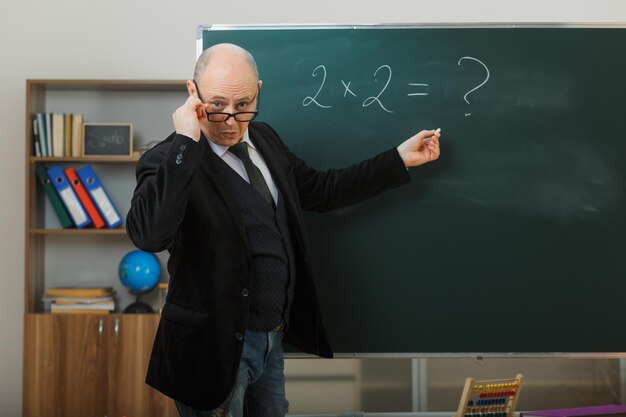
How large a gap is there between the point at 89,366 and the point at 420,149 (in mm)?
2197

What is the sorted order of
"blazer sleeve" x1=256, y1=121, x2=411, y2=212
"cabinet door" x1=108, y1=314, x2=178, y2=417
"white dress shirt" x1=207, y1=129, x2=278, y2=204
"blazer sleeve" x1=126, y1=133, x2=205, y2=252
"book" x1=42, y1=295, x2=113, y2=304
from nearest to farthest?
"blazer sleeve" x1=126, y1=133, x2=205, y2=252 → "white dress shirt" x1=207, y1=129, x2=278, y2=204 → "blazer sleeve" x1=256, y1=121, x2=411, y2=212 → "cabinet door" x1=108, y1=314, x2=178, y2=417 → "book" x1=42, y1=295, x2=113, y2=304

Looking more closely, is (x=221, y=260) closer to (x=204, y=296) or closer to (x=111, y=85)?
(x=204, y=296)

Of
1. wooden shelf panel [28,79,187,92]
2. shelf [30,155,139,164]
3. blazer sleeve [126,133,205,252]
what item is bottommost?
blazer sleeve [126,133,205,252]

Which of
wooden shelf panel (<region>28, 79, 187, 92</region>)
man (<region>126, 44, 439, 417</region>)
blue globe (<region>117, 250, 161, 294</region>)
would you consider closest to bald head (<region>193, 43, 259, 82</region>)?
man (<region>126, 44, 439, 417</region>)

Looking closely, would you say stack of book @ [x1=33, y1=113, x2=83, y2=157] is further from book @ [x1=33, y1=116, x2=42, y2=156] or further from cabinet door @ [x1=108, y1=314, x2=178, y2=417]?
cabinet door @ [x1=108, y1=314, x2=178, y2=417]

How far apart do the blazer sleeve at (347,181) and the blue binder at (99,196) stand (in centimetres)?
188

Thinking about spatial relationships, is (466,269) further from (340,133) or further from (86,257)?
(86,257)

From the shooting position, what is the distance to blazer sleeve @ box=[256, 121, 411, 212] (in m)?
2.41

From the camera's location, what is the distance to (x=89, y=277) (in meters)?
4.24

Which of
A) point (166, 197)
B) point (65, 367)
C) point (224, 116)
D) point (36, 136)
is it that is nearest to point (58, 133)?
point (36, 136)

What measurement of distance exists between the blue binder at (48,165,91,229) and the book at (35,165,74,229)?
0.02 meters

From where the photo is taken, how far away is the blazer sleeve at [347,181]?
2.41 m

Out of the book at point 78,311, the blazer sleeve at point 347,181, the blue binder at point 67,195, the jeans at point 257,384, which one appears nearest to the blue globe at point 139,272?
the book at point 78,311

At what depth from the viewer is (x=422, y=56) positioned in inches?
103
